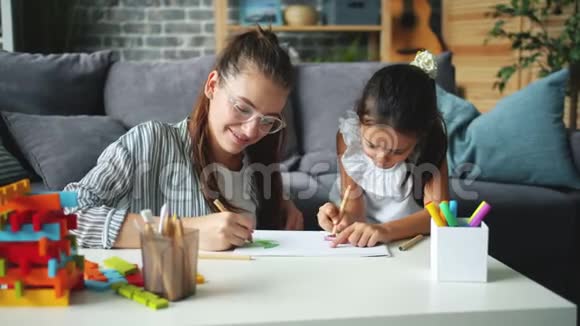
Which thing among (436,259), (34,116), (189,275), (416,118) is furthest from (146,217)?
(34,116)

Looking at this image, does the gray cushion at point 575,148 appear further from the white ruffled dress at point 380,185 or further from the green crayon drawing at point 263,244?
the green crayon drawing at point 263,244

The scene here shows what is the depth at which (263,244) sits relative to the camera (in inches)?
43.6

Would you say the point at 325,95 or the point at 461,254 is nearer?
the point at 461,254

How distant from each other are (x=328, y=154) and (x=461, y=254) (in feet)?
5.30

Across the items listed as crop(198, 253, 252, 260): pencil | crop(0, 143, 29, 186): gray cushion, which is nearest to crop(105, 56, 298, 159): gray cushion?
crop(0, 143, 29, 186): gray cushion

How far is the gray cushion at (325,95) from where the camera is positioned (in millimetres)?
2568

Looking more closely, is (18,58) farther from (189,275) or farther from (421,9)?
(421,9)

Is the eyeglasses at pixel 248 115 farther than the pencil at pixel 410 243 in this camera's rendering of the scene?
Yes

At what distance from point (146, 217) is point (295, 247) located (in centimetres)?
34

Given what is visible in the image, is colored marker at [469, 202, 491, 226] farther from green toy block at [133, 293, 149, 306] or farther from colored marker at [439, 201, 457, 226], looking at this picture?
green toy block at [133, 293, 149, 306]

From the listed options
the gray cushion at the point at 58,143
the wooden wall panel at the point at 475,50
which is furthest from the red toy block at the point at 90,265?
the wooden wall panel at the point at 475,50

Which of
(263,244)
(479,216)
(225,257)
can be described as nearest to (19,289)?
(225,257)

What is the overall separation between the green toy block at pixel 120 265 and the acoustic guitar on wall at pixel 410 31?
11.9 feet

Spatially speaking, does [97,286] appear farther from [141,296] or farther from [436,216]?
[436,216]
